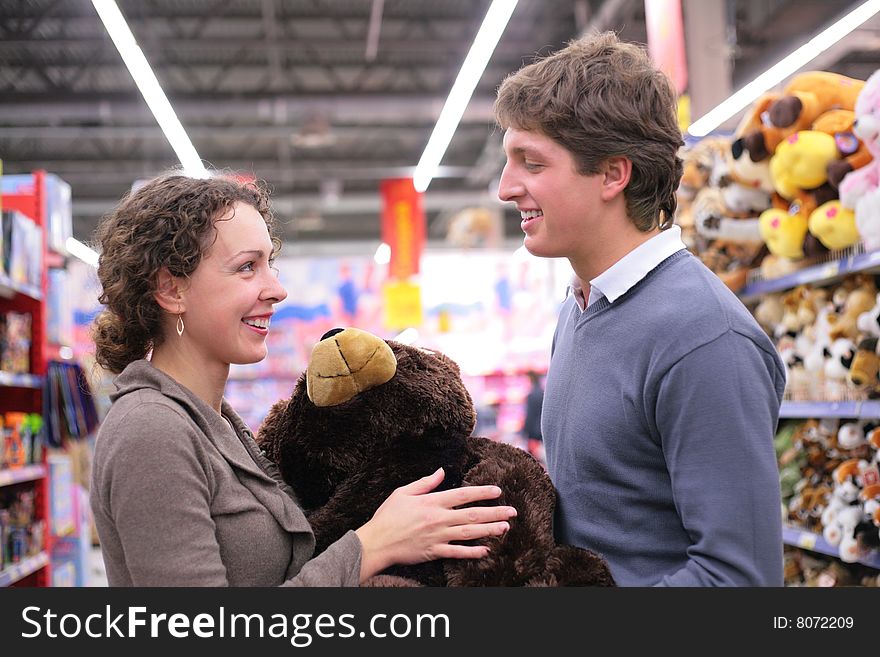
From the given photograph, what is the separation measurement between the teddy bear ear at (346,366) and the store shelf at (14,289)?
10.0 ft

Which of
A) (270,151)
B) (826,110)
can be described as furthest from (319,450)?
(270,151)

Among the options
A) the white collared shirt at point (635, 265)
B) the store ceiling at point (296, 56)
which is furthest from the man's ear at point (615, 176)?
the store ceiling at point (296, 56)

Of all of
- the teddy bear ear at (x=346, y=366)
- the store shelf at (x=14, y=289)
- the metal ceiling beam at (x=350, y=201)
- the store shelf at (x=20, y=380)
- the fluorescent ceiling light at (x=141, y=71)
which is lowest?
the teddy bear ear at (x=346, y=366)

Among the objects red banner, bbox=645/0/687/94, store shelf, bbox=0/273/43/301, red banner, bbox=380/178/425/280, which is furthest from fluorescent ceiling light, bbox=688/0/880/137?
red banner, bbox=380/178/425/280

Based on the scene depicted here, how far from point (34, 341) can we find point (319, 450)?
3702mm

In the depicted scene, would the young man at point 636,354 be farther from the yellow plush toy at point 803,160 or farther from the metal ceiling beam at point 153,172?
the metal ceiling beam at point 153,172

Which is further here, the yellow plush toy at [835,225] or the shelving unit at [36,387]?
the shelving unit at [36,387]

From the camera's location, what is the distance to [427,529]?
4.83 feet

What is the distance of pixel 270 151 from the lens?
61.7ft

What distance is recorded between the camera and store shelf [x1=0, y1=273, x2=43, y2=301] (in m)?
4.10

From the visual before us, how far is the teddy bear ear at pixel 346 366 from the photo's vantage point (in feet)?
5.08

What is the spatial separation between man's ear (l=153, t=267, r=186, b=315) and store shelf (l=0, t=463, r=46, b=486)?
111 inches

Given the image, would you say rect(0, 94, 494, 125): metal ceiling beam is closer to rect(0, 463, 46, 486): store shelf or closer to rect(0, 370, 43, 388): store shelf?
rect(0, 370, 43, 388): store shelf

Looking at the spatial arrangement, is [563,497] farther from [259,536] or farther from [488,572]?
[259,536]
